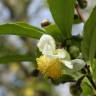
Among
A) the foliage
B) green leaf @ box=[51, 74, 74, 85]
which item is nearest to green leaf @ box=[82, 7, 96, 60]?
the foliage

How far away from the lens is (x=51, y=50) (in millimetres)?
1264

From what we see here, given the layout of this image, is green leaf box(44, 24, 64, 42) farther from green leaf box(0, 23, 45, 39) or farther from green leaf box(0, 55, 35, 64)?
green leaf box(0, 55, 35, 64)

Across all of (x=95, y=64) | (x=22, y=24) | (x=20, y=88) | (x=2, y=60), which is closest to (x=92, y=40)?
(x=95, y=64)

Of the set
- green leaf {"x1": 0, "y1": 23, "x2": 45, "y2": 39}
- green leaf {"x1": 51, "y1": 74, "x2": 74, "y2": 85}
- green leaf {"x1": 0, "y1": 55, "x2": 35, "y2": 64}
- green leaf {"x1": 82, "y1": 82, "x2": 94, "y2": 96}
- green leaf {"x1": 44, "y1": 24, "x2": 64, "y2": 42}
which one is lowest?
green leaf {"x1": 82, "y1": 82, "x2": 94, "y2": 96}

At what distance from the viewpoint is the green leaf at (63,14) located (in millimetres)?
1271

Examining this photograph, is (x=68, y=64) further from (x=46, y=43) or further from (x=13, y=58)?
(x=13, y=58)

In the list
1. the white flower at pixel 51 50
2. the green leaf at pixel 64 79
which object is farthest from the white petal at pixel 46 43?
the green leaf at pixel 64 79

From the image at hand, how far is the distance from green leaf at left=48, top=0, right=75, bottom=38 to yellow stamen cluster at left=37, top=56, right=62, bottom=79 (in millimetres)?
86

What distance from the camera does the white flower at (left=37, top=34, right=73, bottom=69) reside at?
4.06 feet

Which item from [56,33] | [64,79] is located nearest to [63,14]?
[56,33]

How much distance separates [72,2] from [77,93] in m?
0.27

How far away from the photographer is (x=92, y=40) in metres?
1.26

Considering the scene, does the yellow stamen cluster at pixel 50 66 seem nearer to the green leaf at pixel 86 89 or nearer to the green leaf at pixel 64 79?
the green leaf at pixel 64 79

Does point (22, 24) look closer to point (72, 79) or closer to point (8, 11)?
point (72, 79)
